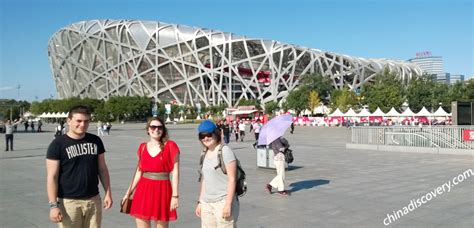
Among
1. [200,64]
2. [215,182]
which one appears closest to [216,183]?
[215,182]

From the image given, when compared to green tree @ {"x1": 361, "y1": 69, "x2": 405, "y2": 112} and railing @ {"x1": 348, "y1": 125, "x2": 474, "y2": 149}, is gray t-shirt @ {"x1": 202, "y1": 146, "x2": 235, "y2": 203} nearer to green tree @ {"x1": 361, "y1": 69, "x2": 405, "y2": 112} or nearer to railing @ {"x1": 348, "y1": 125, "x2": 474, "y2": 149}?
railing @ {"x1": 348, "y1": 125, "x2": 474, "y2": 149}

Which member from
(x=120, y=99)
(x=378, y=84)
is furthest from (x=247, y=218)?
(x=120, y=99)

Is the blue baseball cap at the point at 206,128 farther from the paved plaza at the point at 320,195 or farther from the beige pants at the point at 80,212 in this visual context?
the paved plaza at the point at 320,195

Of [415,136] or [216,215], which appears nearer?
[216,215]

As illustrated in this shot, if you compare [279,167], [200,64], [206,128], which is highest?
[200,64]

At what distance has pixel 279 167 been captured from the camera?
8.57 m

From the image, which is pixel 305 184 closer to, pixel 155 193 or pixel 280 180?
pixel 280 180

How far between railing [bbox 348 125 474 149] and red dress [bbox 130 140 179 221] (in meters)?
15.3

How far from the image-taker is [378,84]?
62.2 m

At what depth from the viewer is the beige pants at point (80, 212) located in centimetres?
375

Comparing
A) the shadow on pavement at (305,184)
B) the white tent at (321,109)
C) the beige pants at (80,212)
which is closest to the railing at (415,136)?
the shadow on pavement at (305,184)

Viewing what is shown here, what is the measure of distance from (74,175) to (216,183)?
48.8 inches

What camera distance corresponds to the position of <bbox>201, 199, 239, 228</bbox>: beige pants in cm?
388

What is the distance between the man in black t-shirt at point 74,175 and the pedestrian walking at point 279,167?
16.4 ft
